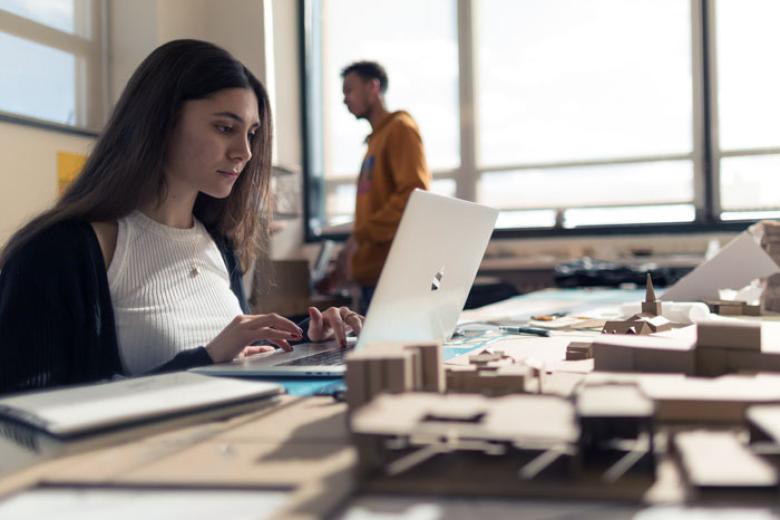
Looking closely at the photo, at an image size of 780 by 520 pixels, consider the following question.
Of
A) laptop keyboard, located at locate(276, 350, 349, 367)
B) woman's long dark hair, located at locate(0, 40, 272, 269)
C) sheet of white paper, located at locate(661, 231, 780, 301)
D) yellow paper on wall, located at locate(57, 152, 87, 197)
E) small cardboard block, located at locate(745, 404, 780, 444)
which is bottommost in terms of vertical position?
laptop keyboard, located at locate(276, 350, 349, 367)

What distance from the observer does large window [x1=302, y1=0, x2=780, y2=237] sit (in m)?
4.42

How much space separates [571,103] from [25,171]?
3130mm

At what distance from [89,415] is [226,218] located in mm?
1075

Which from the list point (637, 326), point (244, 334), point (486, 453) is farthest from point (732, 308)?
point (486, 453)

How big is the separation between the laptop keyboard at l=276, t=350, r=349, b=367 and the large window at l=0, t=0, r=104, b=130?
257 cm

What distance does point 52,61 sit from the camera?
11.6ft

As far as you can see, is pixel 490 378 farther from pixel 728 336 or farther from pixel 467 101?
pixel 467 101

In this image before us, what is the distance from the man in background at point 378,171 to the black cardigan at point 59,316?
183 cm

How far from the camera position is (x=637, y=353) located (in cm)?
81

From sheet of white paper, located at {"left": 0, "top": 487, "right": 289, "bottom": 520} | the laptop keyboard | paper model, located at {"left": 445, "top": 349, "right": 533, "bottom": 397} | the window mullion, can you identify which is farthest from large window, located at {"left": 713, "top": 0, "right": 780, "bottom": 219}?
sheet of white paper, located at {"left": 0, "top": 487, "right": 289, "bottom": 520}

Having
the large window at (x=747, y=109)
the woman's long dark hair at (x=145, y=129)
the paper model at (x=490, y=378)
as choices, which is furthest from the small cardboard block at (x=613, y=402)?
the large window at (x=747, y=109)

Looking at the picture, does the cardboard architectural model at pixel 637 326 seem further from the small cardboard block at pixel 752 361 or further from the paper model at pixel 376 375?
the paper model at pixel 376 375

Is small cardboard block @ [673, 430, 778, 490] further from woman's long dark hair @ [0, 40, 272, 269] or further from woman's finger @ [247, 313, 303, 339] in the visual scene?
woman's long dark hair @ [0, 40, 272, 269]

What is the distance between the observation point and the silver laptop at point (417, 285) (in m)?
0.99
